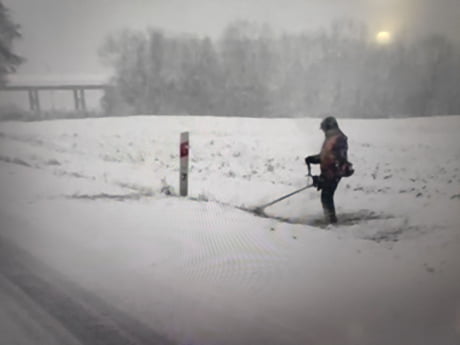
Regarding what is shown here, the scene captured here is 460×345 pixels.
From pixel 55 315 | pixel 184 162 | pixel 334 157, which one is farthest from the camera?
pixel 184 162

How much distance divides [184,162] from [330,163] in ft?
2.84

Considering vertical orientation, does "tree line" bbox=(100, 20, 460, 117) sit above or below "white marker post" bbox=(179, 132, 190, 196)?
above

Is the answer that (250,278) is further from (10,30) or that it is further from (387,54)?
(10,30)

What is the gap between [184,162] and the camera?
210cm

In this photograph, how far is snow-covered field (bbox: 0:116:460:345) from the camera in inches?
69.8

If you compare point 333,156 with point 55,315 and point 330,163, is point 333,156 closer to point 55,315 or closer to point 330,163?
point 330,163

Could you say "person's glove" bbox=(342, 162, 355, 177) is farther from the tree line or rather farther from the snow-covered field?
the tree line

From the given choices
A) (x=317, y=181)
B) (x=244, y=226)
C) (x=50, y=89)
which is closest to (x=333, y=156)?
(x=317, y=181)

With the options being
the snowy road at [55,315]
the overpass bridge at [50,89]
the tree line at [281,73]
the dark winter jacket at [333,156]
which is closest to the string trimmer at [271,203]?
the dark winter jacket at [333,156]

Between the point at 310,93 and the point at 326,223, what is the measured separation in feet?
2.35

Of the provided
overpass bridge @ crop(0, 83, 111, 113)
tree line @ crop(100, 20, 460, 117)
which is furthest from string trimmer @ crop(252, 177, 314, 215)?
overpass bridge @ crop(0, 83, 111, 113)

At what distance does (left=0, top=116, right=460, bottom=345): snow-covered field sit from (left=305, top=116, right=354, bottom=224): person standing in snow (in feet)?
0.12

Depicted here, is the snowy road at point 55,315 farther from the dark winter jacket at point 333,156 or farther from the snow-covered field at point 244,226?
the dark winter jacket at point 333,156

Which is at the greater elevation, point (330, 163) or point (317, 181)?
point (330, 163)
